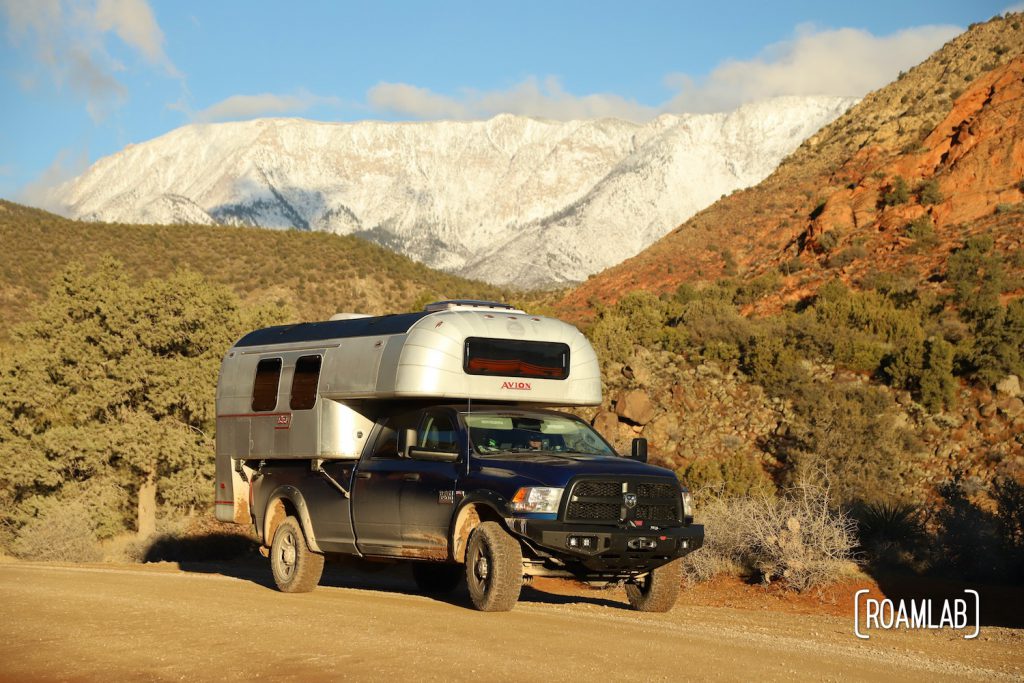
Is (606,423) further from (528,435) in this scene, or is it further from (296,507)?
(528,435)

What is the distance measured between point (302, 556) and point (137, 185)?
192 metres

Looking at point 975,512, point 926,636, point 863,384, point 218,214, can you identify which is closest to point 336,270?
point 863,384

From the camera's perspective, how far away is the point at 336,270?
81.8 metres

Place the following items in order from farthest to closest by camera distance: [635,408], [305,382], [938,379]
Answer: [635,408], [938,379], [305,382]

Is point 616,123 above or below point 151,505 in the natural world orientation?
above

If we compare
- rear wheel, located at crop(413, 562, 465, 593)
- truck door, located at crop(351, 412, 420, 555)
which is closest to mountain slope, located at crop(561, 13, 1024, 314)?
Answer: rear wheel, located at crop(413, 562, 465, 593)

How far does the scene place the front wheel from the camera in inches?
500

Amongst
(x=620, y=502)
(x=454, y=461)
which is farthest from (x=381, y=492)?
(x=620, y=502)

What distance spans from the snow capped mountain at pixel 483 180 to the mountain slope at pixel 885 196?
217 feet

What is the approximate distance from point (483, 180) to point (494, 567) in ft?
530

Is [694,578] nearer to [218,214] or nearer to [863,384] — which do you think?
[863,384]

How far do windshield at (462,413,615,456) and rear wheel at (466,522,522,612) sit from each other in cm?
98

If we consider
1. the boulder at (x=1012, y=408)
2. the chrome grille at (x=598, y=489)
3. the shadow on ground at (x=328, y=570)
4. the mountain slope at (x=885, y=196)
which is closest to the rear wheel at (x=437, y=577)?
the shadow on ground at (x=328, y=570)

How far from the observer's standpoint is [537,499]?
11.3 m
